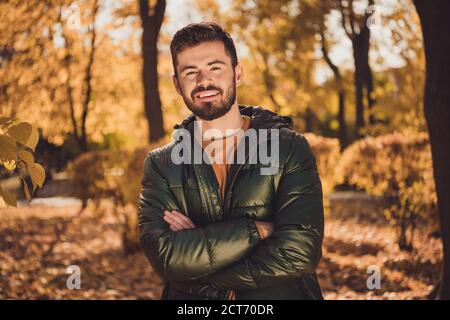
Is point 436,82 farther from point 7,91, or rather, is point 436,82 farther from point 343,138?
point 343,138

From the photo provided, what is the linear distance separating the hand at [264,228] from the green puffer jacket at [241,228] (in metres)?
Result: 0.02

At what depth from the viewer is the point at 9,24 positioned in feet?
18.1

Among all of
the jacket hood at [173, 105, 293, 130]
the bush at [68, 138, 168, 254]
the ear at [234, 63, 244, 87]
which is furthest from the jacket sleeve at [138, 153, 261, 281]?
the bush at [68, 138, 168, 254]

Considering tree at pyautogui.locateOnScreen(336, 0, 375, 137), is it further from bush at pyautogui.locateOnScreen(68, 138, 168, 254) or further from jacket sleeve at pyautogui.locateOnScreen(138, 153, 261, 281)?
jacket sleeve at pyautogui.locateOnScreen(138, 153, 261, 281)

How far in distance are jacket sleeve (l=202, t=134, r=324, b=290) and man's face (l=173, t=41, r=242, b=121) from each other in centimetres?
40

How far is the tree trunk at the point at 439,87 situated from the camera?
4812mm

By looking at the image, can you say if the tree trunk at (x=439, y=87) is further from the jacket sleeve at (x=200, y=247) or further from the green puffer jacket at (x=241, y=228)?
the jacket sleeve at (x=200, y=247)

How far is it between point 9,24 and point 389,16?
626cm

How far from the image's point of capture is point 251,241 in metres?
2.39

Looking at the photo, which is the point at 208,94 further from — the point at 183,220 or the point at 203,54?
the point at 183,220
